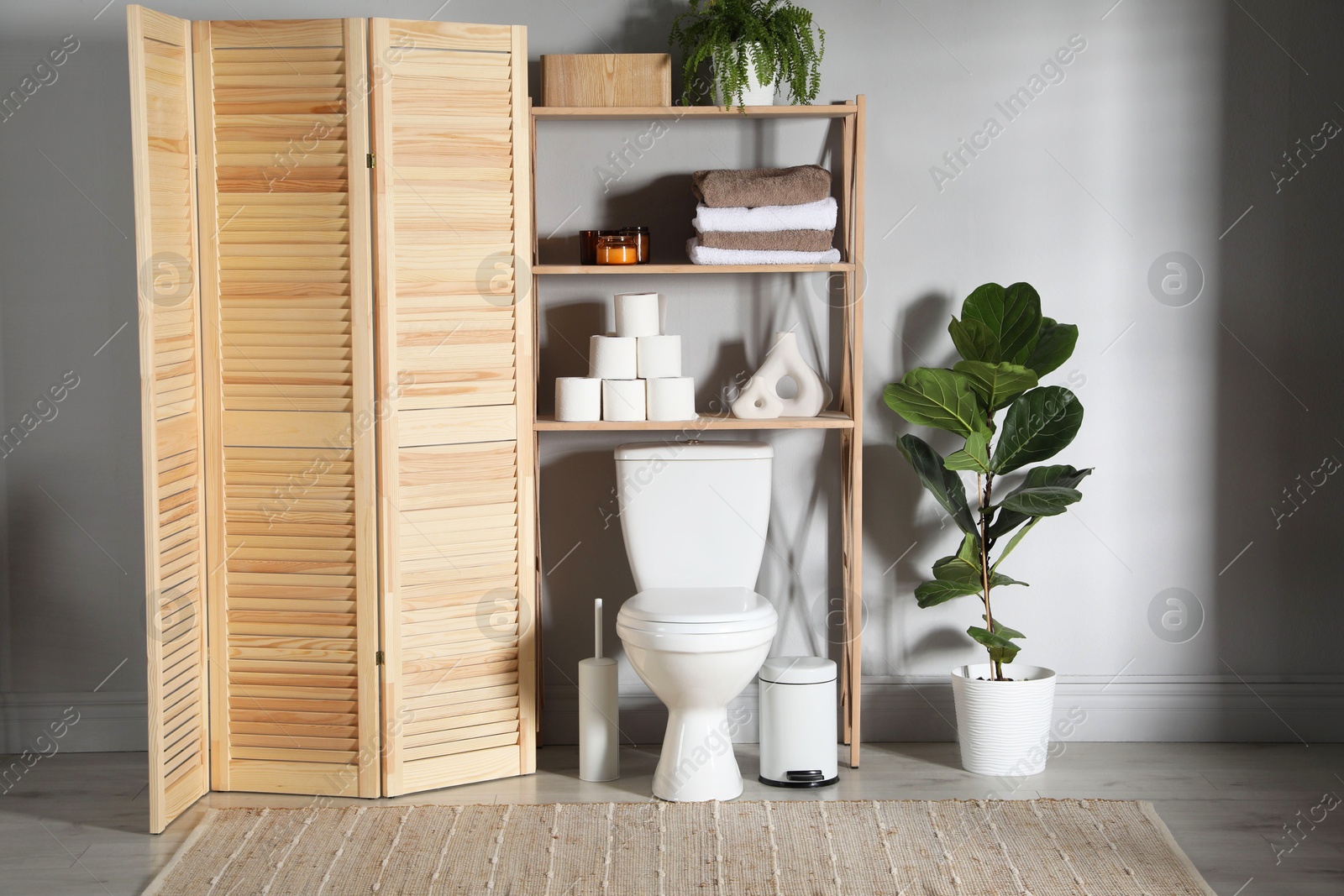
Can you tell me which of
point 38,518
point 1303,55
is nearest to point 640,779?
point 38,518

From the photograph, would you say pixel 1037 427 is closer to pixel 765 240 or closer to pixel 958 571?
pixel 958 571

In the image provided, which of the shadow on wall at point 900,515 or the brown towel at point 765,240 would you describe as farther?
the shadow on wall at point 900,515

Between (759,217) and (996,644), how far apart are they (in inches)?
45.8

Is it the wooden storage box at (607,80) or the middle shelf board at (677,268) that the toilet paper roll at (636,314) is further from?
the wooden storage box at (607,80)

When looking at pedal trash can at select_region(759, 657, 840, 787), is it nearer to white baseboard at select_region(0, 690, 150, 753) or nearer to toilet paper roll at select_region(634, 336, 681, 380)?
toilet paper roll at select_region(634, 336, 681, 380)

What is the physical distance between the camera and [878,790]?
103 inches

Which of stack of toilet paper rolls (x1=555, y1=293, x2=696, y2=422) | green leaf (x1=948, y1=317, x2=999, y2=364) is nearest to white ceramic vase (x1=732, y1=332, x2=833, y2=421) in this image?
stack of toilet paper rolls (x1=555, y1=293, x2=696, y2=422)

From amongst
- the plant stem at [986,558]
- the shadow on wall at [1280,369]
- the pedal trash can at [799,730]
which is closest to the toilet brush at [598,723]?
the pedal trash can at [799,730]

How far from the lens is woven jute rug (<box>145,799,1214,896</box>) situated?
85.0 inches

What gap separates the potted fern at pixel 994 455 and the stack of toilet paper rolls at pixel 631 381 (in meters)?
0.52

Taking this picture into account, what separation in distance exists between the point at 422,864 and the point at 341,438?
927mm

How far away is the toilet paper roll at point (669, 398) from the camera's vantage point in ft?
8.87

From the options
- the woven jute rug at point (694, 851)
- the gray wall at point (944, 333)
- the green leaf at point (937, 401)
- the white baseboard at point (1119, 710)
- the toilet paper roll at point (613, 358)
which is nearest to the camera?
the woven jute rug at point (694, 851)

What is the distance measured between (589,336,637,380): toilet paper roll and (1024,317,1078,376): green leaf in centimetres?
95
